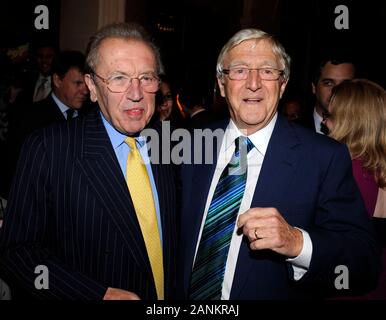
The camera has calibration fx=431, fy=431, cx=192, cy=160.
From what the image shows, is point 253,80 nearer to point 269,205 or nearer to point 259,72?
point 259,72

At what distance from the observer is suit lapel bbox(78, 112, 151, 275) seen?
5.49 feet

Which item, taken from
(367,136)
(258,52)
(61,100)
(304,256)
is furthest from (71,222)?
(61,100)

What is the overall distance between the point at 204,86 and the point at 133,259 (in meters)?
3.58

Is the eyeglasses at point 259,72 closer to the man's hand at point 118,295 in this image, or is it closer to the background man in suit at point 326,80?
the man's hand at point 118,295

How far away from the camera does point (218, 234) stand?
5.85 feet

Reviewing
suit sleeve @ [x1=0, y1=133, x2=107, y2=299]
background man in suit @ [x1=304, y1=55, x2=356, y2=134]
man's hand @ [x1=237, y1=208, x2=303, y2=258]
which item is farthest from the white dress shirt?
background man in suit @ [x1=304, y1=55, x2=356, y2=134]

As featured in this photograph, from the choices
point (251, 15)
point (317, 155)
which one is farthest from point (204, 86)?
point (251, 15)

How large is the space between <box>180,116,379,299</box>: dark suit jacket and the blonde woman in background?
1.96ft

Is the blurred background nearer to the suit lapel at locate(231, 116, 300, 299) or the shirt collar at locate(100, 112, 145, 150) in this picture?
the shirt collar at locate(100, 112, 145, 150)

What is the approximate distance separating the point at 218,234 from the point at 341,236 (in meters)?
0.48

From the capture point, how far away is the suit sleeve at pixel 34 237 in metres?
1.55

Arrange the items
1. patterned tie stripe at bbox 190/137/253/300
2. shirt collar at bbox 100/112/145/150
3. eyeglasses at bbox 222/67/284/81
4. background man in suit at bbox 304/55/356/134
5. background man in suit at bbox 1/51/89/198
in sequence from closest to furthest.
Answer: patterned tie stripe at bbox 190/137/253/300 → shirt collar at bbox 100/112/145/150 → eyeglasses at bbox 222/67/284/81 → background man in suit at bbox 1/51/89/198 → background man in suit at bbox 304/55/356/134

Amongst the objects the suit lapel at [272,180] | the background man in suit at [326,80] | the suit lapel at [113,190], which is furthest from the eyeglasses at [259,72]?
the background man in suit at [326,80]

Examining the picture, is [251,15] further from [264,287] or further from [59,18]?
[264,287]
